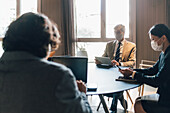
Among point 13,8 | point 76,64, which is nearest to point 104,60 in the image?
point 76,64

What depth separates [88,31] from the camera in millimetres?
4328

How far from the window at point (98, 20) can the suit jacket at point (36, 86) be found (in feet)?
11.2

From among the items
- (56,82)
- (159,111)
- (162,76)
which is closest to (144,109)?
(159,111)

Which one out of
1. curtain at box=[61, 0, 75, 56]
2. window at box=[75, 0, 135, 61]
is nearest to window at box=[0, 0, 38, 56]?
curtain at box=[61, 0, 75, 56]

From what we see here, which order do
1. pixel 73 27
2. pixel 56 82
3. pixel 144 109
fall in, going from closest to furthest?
pixel 56 82 < pixel 144 109 < pixel 73 27

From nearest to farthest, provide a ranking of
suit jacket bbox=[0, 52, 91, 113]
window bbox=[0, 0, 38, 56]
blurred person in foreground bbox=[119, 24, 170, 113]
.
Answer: suit jacket bbox=[0, 52, 91, 113]
blurred person in foreground bbox=[119, 24, 170, 113]
window bbox=[0, 0, 38, 56]

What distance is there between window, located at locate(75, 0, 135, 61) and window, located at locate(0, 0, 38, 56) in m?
1.21

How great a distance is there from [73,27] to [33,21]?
3382mm

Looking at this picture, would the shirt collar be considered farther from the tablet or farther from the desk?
the tablet

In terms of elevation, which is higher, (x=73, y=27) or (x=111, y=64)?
(x=73, y=27)

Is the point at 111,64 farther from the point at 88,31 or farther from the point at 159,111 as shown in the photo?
the point at 88,31

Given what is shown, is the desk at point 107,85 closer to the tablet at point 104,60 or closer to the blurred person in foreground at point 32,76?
the tablet at point 104,60

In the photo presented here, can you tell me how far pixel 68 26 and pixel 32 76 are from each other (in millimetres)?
3469

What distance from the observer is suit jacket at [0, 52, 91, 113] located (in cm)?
79
